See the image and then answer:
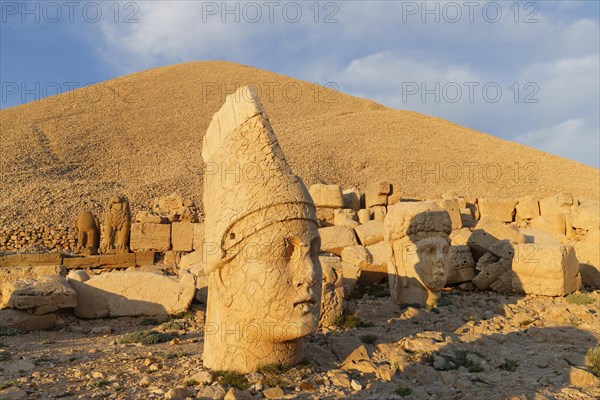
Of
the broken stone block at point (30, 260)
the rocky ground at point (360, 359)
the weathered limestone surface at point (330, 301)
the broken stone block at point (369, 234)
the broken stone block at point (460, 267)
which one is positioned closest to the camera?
the rocky ground at point (360, 359)

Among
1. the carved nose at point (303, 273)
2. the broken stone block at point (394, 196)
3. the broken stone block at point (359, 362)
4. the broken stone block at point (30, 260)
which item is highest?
the broken stone block at point (394, 196)

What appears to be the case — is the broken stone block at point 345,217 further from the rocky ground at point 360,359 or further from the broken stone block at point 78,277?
the broken stone block at point 78,277

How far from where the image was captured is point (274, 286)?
5250 millimetres

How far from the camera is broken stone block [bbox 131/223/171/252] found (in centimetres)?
1523

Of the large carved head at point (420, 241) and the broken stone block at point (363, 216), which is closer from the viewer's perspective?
the large carved head at point (420, 241)

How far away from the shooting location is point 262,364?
17.7ft

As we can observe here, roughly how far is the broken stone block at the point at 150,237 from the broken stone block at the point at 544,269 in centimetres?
901

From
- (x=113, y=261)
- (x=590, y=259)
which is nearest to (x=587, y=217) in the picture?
(x=590, y=259)

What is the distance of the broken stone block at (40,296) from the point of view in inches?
341

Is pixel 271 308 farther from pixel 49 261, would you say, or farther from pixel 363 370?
pixel 49 261

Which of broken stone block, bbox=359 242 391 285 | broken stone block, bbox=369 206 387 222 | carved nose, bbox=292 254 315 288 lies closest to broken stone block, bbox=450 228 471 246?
broken stone block, bbox=359 242 391 285

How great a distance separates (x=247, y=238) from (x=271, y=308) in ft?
2.23

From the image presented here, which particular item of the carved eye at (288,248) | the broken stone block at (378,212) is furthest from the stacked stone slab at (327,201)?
the carved eye at (288,248)

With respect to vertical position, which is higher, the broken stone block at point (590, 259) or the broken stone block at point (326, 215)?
the broken stone block at point (326, 215)
